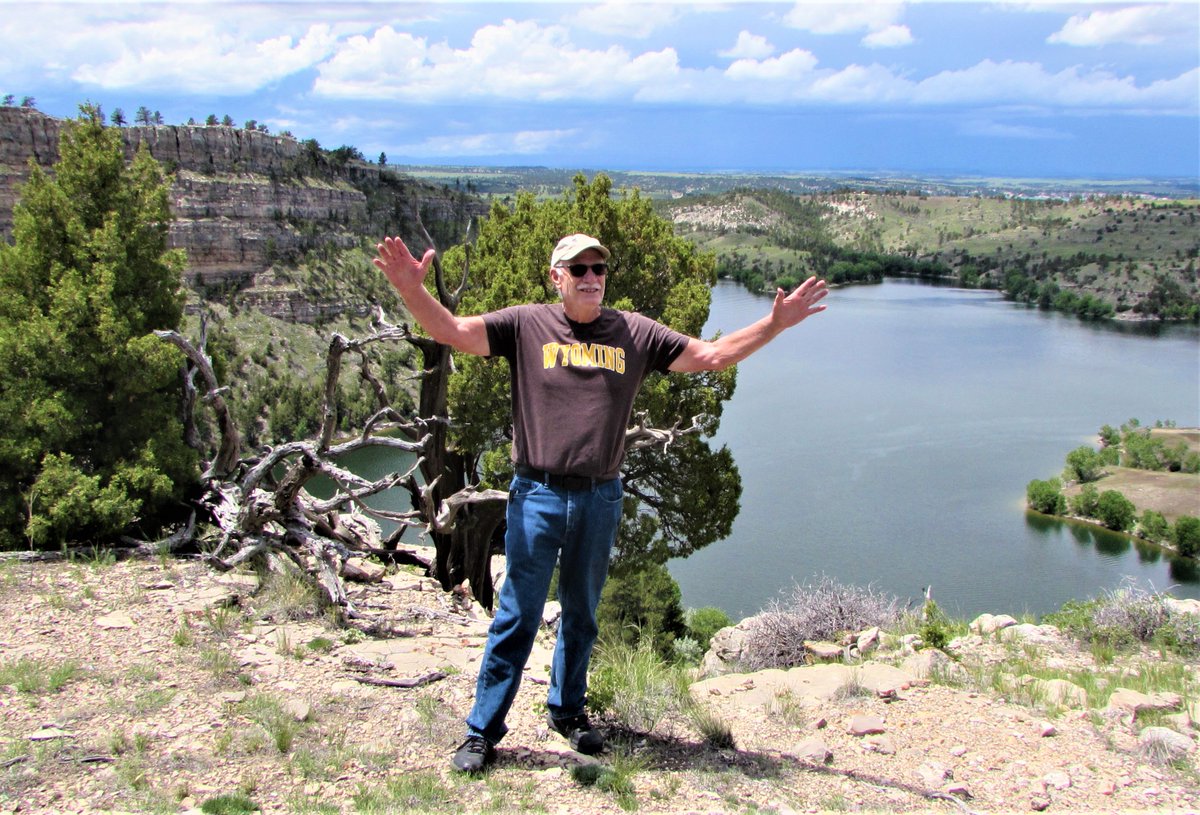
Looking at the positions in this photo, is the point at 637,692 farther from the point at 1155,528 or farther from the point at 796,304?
the point at 1155,528

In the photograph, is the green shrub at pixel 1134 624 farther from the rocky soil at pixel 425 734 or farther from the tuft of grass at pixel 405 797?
the tuft of grass at pixel 405 797

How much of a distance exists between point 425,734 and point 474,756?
1.45 ft

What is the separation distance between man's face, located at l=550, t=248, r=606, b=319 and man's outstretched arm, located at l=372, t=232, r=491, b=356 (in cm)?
38

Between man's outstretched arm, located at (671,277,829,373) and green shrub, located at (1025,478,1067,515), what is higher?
man's outstretched arm, located at (671,277,829,373)

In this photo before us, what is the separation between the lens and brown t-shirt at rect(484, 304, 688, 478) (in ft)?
12.1

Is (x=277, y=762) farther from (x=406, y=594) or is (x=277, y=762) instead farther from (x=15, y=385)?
(x=15, y=385)

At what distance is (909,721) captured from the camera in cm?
466

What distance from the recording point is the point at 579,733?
4.00 m

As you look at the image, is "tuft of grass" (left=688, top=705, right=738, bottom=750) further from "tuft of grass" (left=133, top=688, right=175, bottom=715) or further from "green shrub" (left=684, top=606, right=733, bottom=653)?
"green shrub" (left=684, top=606, right=733, bottom=653)

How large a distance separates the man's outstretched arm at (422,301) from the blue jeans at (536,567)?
24.8 inches

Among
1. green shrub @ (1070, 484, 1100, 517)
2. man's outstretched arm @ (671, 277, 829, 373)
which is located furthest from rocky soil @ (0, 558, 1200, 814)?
green shrub @ (1070, 484, 1100, 517)

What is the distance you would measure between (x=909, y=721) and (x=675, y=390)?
815cm

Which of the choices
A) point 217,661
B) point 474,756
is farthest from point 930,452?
point 474,756

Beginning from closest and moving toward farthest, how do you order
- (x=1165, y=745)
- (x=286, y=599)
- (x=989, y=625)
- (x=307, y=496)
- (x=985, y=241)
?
(x=1165, y=745), (x=286, y=599), (x=989, y=625), (x=307, y=496), (x=985, y=241)
